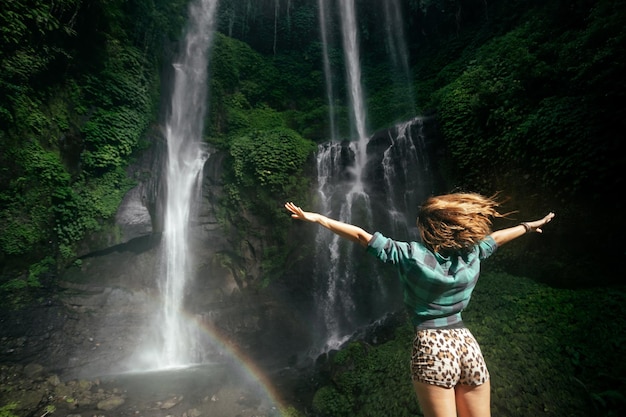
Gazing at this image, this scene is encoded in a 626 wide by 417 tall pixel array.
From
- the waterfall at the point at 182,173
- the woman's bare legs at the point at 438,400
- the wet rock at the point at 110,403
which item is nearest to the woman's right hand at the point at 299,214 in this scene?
the woman's bare legs at the point at 438,400

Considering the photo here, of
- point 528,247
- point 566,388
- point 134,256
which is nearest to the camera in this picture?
point 566,388

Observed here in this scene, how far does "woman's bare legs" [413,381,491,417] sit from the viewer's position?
1.50m

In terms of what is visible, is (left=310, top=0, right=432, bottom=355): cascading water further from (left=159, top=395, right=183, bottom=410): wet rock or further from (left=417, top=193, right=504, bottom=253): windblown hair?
(left=417, top=193, right=504, bottom=253): windblown hair

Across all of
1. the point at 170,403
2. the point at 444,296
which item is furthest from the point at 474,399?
the point at 170,403

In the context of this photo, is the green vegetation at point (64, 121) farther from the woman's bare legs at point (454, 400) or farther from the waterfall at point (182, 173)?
the woman's bare legs at point (454, 400)

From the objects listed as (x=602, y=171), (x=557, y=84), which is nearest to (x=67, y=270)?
(x=602, y=171)

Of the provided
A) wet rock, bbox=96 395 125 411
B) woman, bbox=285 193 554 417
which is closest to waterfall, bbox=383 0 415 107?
woman, bbox=285 193 554 417

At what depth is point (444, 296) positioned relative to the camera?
5.23 feet

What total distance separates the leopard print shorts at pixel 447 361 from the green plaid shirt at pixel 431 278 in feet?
0.24

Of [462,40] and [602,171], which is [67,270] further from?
[462,40]

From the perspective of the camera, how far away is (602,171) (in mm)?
5070

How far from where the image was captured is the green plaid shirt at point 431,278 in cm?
156

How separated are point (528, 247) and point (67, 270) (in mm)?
14314

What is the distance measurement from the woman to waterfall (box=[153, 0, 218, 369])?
1150 centimetres
